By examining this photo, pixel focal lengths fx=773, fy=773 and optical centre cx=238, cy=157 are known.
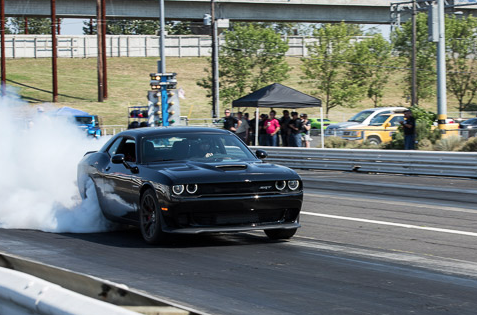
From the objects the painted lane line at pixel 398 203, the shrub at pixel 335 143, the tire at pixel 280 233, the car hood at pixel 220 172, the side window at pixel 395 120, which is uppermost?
the side window at pixel 395 120

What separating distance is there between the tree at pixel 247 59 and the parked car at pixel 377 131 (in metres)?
29.9

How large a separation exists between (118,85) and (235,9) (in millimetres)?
14216

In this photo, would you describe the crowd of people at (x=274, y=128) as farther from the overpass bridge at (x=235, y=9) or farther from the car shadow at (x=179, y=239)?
the overpass bridge at (x=235, y=9)

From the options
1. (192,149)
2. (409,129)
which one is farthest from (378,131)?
(192,149)

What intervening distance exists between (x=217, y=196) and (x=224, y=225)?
0.33m

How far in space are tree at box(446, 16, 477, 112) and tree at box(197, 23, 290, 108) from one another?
1368 cm

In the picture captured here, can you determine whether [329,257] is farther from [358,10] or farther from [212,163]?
[358,10]

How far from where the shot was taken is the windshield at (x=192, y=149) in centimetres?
945

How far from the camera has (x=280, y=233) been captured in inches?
363

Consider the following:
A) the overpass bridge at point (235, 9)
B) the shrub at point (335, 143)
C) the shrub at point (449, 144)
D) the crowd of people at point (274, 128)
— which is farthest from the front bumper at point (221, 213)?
the overpass bridge at point (235, 9)

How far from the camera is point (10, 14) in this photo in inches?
2894

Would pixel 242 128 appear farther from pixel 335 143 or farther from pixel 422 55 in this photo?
pixel 422 55

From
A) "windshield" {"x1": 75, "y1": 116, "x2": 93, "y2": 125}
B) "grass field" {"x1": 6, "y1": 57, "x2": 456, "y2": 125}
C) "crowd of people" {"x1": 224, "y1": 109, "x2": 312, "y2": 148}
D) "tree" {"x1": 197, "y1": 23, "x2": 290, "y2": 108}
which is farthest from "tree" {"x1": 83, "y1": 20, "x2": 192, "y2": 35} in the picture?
"crowd of people" {"x1": 224, "y1": 109, "x2": 312, "y2": 148}

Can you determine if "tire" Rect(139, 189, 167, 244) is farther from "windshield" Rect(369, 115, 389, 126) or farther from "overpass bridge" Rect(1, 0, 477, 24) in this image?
"overpass bridge" Rect(1, 0, 477, 24)
